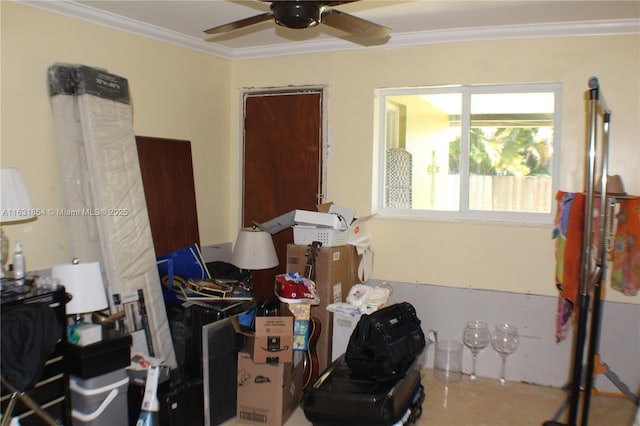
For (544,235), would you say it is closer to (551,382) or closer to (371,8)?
(551,382)

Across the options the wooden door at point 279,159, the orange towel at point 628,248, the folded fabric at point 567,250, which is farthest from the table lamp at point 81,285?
the orange towel at point 628,248

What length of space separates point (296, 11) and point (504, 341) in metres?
2.65

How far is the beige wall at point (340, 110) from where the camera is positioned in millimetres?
2926

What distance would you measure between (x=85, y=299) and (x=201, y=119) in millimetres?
1928

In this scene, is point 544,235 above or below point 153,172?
below

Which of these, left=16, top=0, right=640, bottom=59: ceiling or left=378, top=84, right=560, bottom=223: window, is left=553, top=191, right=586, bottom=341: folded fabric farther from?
left=16, top=0, right=640, bottom=59: ceiling

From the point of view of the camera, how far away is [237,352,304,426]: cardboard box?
9.55ft

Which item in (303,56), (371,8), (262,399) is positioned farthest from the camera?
(303,56)

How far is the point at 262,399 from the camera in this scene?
2.95 m

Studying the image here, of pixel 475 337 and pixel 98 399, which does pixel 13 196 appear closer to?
pixel 98 399

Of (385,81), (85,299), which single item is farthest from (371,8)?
(85,299)

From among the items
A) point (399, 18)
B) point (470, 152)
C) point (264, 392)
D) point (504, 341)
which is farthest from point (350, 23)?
point (504, 341)

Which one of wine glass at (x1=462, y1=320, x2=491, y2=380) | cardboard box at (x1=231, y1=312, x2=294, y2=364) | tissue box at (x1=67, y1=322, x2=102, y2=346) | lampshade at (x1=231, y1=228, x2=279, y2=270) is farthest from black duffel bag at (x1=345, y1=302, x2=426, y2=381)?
tissue box at (x1=67, y1=322, x2=102, y2=346)

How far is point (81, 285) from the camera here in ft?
8.54
